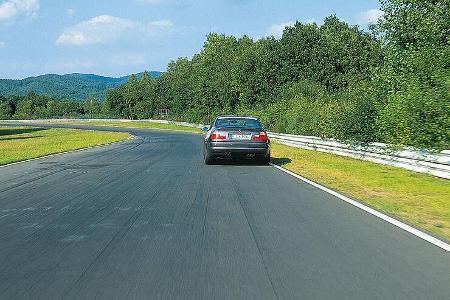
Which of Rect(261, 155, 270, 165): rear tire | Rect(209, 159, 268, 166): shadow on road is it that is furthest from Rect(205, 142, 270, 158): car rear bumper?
Rect(209, 159, 268, 166): shadow on road

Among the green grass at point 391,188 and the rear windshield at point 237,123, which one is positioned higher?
the rear windshield at point 237,123

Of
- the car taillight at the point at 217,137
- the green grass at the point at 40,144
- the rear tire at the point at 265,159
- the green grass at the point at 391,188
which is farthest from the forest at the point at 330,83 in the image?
the green grass at the point at 40,144

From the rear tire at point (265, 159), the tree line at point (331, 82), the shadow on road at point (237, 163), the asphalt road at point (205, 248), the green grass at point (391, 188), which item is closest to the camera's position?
the asphalt road at point (205, 248)

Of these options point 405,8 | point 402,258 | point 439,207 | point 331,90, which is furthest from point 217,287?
point 331,90

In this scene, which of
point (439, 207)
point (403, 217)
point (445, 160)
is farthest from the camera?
point (445, 160)

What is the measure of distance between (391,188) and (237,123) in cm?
689

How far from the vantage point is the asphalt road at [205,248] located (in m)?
4.87

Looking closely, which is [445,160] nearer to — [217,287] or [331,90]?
[217,287]

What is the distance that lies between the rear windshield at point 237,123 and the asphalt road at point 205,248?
619cm

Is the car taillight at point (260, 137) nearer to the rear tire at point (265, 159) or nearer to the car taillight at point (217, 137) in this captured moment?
the rear tire at point (265, 159)

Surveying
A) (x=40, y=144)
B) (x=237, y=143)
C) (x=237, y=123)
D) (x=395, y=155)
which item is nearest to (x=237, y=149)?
(x=237, y=143)

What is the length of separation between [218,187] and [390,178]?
17.2 feet

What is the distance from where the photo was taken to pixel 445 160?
14.5 m

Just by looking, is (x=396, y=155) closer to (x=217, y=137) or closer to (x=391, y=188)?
(x=391, y=188)
